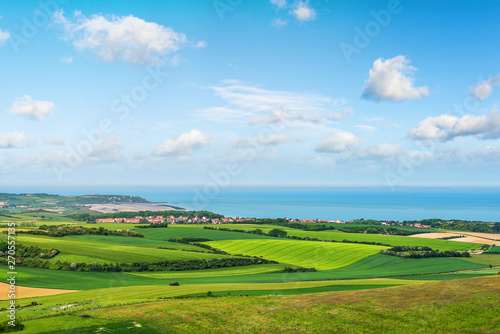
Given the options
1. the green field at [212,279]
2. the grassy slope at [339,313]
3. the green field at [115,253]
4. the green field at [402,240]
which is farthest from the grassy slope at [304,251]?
the grassy slope at [339,313]

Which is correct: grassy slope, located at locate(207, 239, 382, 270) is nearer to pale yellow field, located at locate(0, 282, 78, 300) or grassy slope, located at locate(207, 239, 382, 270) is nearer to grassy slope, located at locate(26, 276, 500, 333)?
grassy slope, located at locate(26, 276, 500, 333)

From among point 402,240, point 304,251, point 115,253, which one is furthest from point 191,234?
point 402,240

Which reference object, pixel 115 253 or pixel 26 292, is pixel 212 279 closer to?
pixel 26 292

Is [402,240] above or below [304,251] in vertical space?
above

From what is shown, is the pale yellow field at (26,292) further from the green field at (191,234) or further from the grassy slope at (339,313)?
the green field at (191,234)

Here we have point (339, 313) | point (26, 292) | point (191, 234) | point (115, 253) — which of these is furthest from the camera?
point (191, 234)

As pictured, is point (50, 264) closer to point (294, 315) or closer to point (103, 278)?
point (103, 278)
